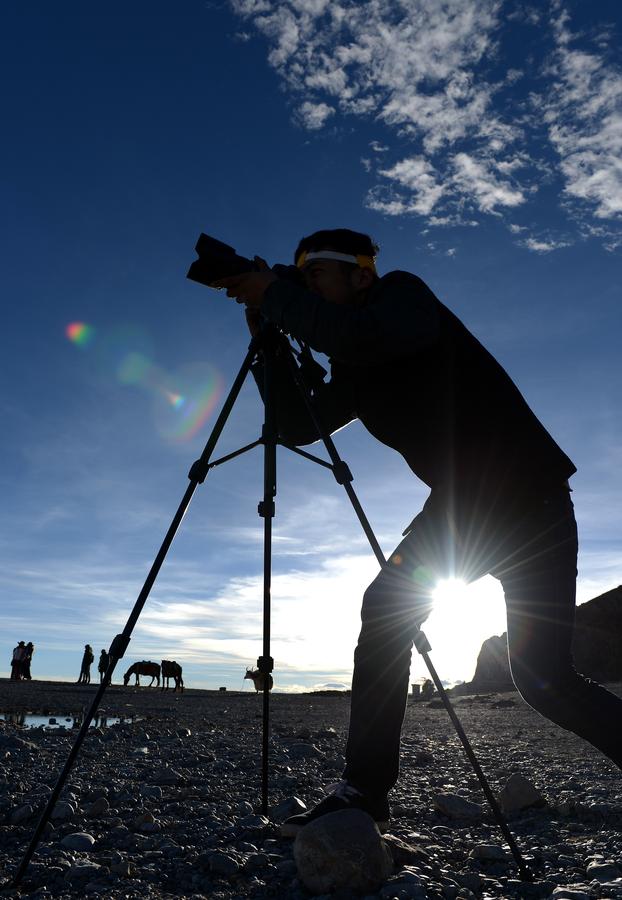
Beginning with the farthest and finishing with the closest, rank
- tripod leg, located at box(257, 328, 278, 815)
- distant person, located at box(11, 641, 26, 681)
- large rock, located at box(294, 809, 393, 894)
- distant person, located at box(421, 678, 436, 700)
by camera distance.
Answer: distant person, located at box(11, 641, 26, 681) → distant person, located at box(421, 678, 436, 700) → tripod leg, located at box(257, 328, 278, 815) → large rock, located at box(294, 809, 393, 894)

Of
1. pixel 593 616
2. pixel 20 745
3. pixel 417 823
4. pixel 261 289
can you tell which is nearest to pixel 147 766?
pixel 20 745

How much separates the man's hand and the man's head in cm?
25

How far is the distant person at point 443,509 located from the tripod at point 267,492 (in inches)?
9.2

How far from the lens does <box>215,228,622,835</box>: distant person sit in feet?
9.19

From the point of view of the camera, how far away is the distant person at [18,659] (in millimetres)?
27969

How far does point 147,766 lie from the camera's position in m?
5.64

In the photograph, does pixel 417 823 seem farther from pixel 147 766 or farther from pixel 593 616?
pixel 593 616

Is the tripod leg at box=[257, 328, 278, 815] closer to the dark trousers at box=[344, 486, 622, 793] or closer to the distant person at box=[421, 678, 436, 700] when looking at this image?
the dark trousers at box=[344, 486, 622, 793]

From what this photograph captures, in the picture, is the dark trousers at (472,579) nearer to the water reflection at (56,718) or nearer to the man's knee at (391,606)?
the man's knee at (391,606)

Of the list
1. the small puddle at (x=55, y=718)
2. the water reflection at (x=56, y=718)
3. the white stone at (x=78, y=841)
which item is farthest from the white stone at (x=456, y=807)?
the small puddle at (x=55, y=718)

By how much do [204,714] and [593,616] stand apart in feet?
63.7

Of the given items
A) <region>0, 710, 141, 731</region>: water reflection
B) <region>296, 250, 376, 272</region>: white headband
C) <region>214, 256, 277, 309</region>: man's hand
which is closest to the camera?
<region>214, 256, 277, 309</region>: man's hand

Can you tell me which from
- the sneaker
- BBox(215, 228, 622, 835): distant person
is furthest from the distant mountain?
BBox(215, 228, 622, 835): distant person

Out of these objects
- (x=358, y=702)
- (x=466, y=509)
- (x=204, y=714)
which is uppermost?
(x=466, y=509)
